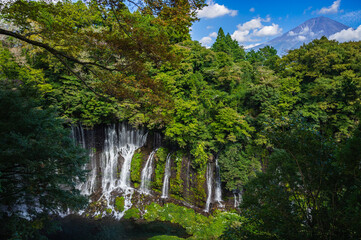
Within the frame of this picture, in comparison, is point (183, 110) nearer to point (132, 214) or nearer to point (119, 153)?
point (119, 153)

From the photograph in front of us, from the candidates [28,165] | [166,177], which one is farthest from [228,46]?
[28,165]

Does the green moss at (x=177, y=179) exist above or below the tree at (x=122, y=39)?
below

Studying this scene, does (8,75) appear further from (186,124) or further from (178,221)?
(178,221)

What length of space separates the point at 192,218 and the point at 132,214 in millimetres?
4719

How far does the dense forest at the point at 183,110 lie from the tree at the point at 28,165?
4 centimetres

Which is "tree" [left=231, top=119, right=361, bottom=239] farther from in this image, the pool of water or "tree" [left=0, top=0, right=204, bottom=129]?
the pool of water

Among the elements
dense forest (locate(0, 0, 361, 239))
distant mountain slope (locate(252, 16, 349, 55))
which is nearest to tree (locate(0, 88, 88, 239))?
dense forest (locate(0, 0, 361, 239))

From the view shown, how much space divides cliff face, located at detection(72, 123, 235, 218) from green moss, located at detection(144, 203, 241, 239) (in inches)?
24.8

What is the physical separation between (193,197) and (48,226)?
10270 millimetres

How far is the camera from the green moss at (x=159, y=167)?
15844 millimetres

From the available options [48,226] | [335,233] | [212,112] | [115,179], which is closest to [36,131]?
[48,226]

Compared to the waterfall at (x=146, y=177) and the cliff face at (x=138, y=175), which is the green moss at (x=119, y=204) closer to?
the cliff face at (x=138, y=175)

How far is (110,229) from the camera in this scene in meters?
12.9

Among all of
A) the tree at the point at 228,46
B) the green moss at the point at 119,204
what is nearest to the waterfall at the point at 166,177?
the green moss at the point at 119,204
